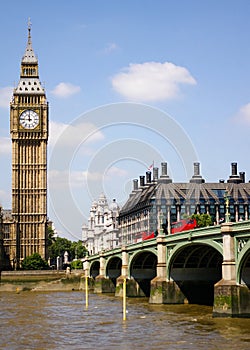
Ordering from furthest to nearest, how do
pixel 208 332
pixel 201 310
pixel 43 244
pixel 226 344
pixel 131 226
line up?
pixel 131 226, pixel 43 244, pixel 201 310, pixel 208 332, pixel 226 344

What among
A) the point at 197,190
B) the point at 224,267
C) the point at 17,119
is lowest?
the point at 224,267

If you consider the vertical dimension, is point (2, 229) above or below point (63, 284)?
above

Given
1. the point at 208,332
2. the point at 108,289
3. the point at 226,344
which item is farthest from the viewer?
the point at 108,289

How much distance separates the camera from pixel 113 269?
89.5 metres

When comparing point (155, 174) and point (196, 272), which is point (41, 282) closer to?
point (196, 272)

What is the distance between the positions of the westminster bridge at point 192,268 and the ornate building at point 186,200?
1671 inches

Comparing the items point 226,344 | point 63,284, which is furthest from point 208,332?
point 63,284

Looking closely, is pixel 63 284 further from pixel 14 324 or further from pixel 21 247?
pixel 14 324

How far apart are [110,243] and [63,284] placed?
67134 mm

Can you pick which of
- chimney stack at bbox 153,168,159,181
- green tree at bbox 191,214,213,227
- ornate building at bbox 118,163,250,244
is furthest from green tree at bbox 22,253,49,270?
green tree at bbox 191,214,213,227

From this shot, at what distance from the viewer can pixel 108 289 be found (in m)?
84.2

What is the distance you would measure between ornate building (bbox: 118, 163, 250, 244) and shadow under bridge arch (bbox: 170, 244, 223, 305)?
66506 mm

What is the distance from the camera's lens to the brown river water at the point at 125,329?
3409cm

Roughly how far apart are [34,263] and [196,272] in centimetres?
7104
